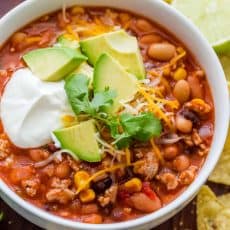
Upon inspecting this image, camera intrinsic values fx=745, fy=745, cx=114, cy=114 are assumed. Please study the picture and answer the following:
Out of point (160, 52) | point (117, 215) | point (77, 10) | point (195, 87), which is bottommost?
point (117, 215)

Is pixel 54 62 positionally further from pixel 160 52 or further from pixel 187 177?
pixel 187 177

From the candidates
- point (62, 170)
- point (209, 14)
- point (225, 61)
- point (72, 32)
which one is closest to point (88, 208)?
point (62, 170)

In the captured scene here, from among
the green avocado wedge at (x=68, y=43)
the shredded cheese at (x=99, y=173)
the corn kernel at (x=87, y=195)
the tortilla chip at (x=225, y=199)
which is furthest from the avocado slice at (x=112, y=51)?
the tortilla chip at (x=225, y=199)

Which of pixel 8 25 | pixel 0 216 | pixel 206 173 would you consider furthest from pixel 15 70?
pixel 206 173

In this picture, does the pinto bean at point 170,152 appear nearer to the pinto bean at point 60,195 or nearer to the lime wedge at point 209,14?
the pinto bean at point 60,195

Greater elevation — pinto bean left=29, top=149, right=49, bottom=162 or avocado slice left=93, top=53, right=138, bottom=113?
avocado slice left=93, top=53, right=138, bottom=113

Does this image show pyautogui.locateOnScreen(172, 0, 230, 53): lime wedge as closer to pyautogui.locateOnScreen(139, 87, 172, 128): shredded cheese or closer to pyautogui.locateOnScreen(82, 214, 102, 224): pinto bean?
pyautogui.locateOnScreen(139, 87, 172, 128): shredded cheese

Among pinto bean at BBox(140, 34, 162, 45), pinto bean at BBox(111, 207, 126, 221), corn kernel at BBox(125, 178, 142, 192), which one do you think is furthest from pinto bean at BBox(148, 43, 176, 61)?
pinto bean at BBox(111, 207, 126, 221)
